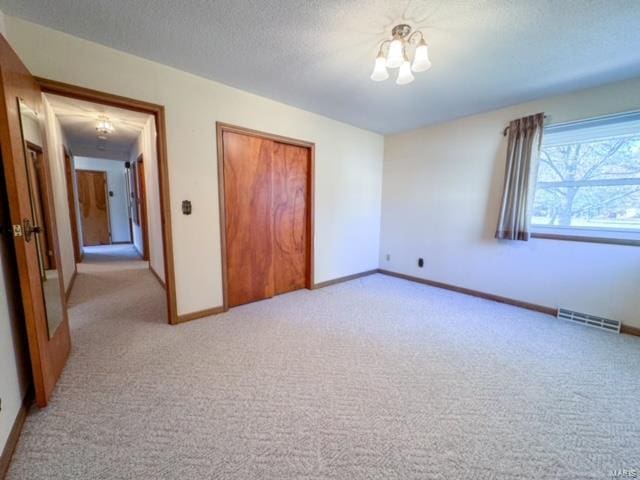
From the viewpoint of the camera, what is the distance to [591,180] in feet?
8.30

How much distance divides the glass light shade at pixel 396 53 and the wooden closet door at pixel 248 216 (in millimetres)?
1677

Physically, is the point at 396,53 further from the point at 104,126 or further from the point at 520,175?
the point at 104,126

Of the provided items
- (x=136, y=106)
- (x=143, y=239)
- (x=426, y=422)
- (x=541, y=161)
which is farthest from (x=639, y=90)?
(x=143, y=239)

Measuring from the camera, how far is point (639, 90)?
7.31ft

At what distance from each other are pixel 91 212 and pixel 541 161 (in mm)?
9114

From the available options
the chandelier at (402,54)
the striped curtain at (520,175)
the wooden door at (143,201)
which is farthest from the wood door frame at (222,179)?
the wooden door at (143,201)

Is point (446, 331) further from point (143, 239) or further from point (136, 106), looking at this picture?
point (143, 239)

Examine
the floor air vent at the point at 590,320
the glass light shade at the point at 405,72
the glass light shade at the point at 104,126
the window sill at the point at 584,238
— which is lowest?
the floor air vent at the point at 590,320

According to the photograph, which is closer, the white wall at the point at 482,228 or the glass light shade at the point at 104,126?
the white wall at the point at 482,228

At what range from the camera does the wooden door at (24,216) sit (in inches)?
48.7

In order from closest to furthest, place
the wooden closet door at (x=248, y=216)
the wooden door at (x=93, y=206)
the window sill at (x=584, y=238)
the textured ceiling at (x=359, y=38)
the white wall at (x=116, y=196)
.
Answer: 1. the textured ceiling at (x=359, y=38)
2. the window sill at (x=584, y=238)
3. the wooden closet door at (x=248, y=216)
4. the wooden door at (x=93, y=206)
5. the white wall at (x=116, y=196)

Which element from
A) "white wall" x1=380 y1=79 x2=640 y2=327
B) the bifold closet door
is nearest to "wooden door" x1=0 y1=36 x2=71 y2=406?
the bifold closet door

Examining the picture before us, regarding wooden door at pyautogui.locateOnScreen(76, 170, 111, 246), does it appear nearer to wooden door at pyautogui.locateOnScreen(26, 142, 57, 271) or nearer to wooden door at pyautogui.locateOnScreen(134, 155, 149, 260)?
wooden door at pyautogui.locateOnScreen(134, 155, 149, 260)

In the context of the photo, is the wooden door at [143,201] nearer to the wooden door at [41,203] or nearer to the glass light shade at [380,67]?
the wooden door at [41,203]
